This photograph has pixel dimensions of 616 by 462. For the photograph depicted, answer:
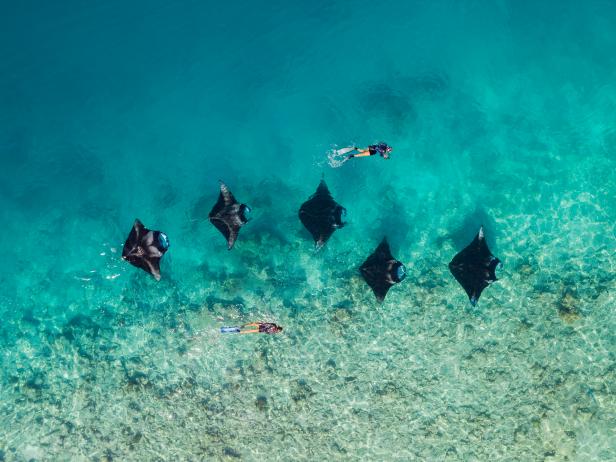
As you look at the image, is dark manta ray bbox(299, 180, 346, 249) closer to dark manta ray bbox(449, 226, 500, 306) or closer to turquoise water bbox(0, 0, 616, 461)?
turquoise water bbox(0, 0, 616, 461)

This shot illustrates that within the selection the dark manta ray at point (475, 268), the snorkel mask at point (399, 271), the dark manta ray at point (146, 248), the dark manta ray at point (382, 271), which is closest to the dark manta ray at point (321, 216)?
the dark manta ray at point (382, 271)

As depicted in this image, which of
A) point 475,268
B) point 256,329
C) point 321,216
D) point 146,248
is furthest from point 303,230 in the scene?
point 475,268

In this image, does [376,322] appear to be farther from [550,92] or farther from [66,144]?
[66,144]

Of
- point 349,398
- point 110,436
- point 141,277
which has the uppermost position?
point 141,277

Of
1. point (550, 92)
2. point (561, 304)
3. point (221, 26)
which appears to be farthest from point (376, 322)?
point (221, 26)

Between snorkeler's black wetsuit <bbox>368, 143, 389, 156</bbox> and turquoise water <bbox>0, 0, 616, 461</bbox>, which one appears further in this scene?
turquoise water <bbox>0, 0, 616, 461</bbox>

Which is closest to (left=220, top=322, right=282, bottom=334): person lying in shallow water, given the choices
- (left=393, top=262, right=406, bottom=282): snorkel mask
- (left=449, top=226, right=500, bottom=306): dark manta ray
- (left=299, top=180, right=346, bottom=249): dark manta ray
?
(left=299, top=180, right=346, bottom=249): dark manta ray
